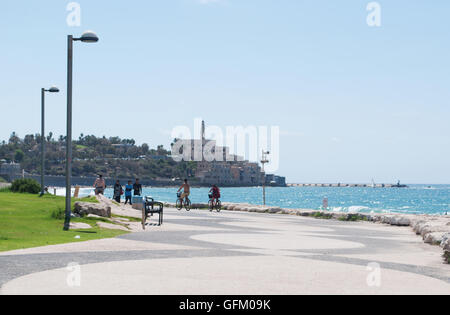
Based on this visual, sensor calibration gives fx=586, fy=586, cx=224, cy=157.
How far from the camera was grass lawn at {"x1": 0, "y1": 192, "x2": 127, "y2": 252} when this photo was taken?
1431 cm

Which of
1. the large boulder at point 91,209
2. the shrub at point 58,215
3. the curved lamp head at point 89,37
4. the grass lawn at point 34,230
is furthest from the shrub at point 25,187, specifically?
the curved lamp head at point 89,37

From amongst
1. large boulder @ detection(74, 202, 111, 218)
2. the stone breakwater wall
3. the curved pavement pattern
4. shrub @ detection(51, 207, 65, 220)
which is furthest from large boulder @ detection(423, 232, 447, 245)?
shrub @ detection(51, 207, 65, 220)

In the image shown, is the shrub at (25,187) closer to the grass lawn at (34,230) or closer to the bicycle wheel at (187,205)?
the bicycle wheel at (187,205)

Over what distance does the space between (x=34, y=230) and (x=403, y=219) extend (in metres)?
17.8

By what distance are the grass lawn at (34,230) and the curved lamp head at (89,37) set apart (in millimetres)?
5939

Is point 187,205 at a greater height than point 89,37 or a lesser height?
lesser

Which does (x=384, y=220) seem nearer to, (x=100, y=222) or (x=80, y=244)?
(x=100, y=222)

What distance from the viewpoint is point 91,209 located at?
21.8 metres

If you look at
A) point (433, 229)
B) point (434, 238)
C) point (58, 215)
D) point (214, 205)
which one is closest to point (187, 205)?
point (214, 205)

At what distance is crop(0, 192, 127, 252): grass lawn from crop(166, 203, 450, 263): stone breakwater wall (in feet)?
30.9

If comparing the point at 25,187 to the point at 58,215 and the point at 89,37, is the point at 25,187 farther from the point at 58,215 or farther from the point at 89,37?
the point at 89,37

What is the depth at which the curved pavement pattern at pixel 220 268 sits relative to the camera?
845 centimetres

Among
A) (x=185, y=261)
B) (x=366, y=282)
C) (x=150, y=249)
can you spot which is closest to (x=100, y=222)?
(x=150, y=249)

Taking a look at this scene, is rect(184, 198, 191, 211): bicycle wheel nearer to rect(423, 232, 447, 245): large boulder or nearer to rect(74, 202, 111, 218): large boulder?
rect(74, 202, 111, 218): large boulder
